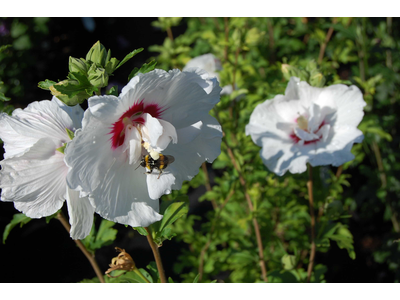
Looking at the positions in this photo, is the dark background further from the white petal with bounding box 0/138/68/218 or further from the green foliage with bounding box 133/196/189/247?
the white petal with bounding box 0/138/68/218

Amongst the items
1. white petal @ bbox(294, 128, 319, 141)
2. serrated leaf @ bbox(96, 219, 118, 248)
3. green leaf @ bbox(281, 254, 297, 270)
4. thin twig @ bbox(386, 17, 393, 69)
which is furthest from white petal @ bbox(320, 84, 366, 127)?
thin twig @ bbox(386, 17, 393, 69)

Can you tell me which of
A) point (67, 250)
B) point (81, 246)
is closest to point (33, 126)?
point (81, 246)

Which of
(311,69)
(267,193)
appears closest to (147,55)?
(267,193)

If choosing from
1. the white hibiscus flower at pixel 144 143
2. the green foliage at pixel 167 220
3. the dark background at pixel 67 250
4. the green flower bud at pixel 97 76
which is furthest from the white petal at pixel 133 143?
the dark background at pixel 67 250

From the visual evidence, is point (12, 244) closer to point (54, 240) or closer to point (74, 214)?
point (54, 240)

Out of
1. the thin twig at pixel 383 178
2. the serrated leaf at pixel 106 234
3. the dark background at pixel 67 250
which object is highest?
the serrated leaf at pixel 106 234

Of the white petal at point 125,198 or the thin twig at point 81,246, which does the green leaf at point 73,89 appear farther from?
the thin twig at point 81,246

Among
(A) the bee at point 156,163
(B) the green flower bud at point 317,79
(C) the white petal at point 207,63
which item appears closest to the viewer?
(A) the bee at point 156,163
